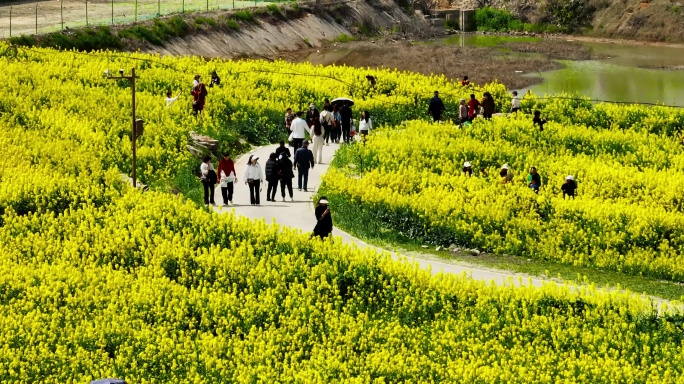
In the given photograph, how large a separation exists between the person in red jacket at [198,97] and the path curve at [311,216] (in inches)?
130

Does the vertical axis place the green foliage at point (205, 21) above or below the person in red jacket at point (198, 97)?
above

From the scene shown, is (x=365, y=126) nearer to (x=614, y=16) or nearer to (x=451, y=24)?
(x=614, y=16)

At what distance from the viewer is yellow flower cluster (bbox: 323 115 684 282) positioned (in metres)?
28.2

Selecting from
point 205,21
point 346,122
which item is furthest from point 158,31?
point 346,122

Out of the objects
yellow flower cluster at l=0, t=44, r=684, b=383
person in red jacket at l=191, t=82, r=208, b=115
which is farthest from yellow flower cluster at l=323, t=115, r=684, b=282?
person in red jacket at l=191, t=82, r=208, b=115

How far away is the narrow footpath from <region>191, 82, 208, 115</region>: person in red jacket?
13.3ft

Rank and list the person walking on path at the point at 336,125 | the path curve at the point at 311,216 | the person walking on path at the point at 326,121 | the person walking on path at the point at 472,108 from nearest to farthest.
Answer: the path curve at the point at 311,216, the person walking on path at the point at 326,121, the person walking on path at the point at 336,125, the person walking on path at the point at 472,108

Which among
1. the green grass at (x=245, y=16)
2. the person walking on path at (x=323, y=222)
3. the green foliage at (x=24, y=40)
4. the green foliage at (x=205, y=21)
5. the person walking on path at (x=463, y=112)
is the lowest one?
the person walking on path at (x=323, y=222)

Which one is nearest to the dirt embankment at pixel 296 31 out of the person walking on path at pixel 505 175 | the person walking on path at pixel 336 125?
the person walking on path at pixel 336 125

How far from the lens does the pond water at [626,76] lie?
5925cm

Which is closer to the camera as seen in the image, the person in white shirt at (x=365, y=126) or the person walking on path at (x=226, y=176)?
the person walking on path at (x=226, y=176)

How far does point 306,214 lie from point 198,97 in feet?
36.2

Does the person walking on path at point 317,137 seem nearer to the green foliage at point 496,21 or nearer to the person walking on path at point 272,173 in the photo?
the person walking on path at point 272,173

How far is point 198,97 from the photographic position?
1599 inches
